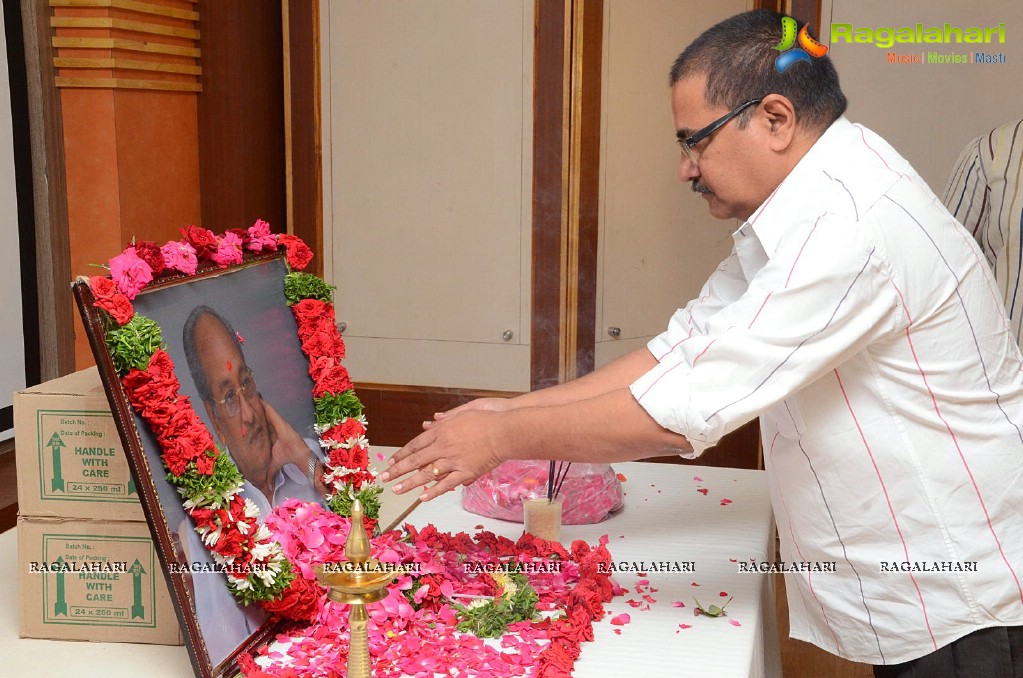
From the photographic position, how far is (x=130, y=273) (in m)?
1.28

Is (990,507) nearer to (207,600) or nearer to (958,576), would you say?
(958,576)

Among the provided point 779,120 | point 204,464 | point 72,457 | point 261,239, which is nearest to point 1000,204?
point 779,120

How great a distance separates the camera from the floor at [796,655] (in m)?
2.89

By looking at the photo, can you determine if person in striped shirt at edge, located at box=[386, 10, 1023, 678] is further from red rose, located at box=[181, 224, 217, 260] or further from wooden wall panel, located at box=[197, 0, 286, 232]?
wooden wall panel, located at box=[197, 0, 286, 232]

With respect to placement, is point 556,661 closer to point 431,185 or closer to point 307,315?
point 307,315

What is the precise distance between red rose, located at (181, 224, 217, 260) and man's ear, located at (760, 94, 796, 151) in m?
0.81

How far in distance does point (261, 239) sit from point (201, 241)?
18cm

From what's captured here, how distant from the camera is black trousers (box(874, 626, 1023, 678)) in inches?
55.5

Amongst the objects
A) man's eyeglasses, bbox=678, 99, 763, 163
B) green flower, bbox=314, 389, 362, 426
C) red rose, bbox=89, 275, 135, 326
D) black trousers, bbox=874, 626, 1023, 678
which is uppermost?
man's eyeglasses, bbox=678, 99, 763, 163

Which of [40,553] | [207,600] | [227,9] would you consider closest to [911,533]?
[207,600]

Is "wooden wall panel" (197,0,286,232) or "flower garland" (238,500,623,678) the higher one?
"wooden wall panel" (197,0,286,232)

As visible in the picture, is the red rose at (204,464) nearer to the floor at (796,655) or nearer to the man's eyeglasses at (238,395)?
the man's eyeglasses at (238,395)

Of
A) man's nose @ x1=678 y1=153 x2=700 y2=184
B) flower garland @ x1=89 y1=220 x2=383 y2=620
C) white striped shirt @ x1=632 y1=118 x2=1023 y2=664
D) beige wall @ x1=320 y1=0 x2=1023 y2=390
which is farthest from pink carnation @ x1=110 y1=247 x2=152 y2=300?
beige wall @ x1=320 y1=0 x2=1023 y2=390

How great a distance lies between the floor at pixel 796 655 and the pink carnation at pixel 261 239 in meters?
1.77
